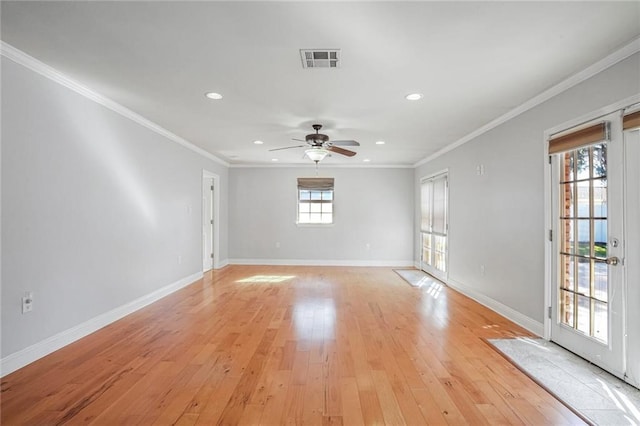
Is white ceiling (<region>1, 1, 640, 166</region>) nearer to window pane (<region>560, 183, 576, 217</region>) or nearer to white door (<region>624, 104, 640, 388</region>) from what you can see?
white door (<region>624, 104, 640, 388</region>)

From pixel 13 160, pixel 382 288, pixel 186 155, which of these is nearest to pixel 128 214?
pixel 13 160

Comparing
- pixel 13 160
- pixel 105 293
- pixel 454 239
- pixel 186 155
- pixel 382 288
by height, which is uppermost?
pixel 186 155

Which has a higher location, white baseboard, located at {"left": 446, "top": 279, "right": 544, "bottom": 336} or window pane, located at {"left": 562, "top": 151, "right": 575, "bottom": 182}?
window pane, located at {"left": 562, "top": 151, "right": 575, "bottom": 182}

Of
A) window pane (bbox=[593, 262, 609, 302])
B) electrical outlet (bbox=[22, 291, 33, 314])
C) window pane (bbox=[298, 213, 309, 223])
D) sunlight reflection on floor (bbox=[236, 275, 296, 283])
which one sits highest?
window pane (bbox=[298, 213, 309, 223])

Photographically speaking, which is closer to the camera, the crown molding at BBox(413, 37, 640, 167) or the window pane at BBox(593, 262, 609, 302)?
the crown molding at BBox(413, 37, 640, 167)

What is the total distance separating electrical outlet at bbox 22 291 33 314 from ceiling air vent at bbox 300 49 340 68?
2.93 m

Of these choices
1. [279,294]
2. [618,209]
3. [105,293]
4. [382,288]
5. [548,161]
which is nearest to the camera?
[618,209]

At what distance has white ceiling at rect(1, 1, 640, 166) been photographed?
1.94 m

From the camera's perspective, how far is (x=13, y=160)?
8.10ft

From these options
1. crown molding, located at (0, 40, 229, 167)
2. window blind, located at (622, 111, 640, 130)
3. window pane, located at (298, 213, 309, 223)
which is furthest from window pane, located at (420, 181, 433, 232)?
crown molding, located at (0, 40, 229, 167)

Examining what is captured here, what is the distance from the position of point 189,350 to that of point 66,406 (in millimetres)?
969

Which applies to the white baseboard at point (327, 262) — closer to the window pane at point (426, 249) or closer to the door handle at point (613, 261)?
the window pane at point (426, 249)

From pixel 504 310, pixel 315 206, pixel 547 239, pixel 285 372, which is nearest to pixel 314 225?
pixel 315 206

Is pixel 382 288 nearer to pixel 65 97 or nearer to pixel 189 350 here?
Result: pixel 189 350
